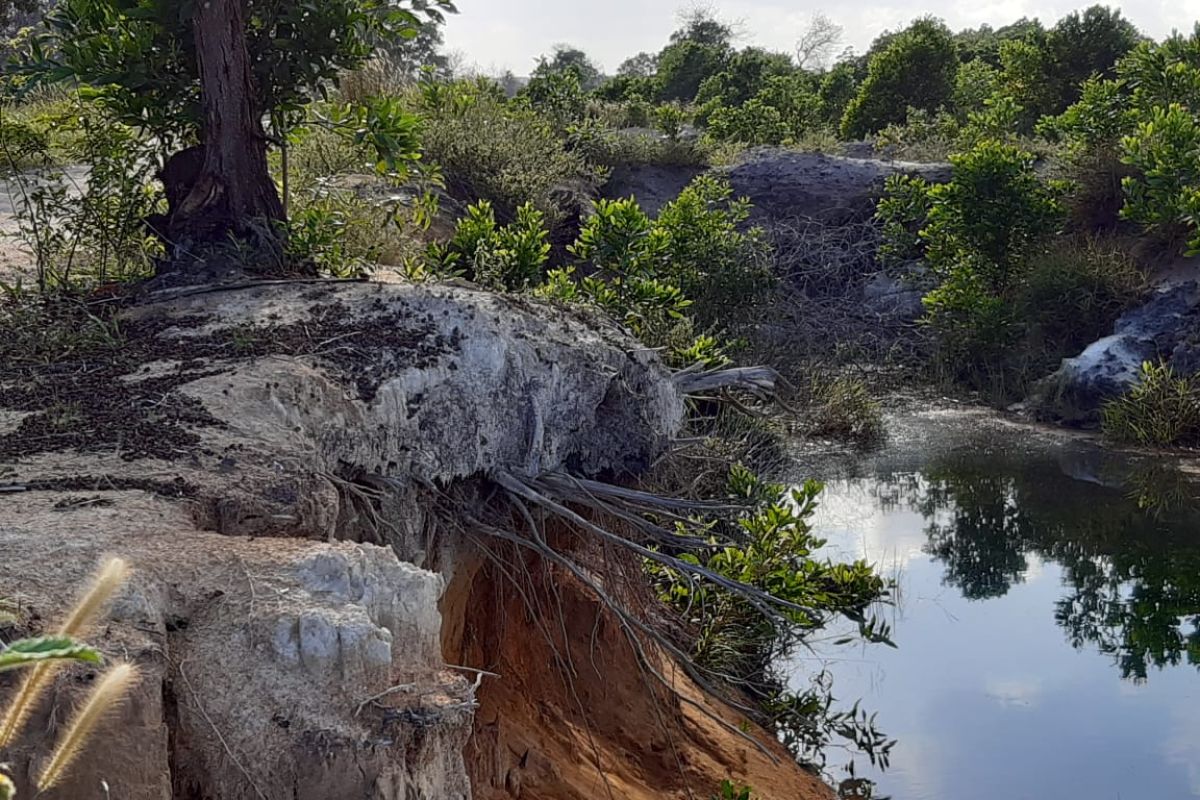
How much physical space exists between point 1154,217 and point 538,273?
9.06m

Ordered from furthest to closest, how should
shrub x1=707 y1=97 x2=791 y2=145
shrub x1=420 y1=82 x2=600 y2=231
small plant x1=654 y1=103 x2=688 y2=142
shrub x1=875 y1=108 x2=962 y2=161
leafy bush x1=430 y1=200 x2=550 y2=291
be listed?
1. shrub x1=707 y1=97 x2=791 y2=145
2. small plant x1=654 y1=103 x2=688 y2=142
3. shrub x1=875 y1=108 x2=962 y2=161
4. shrub x1=420 y1=82 x2=600 y2=231
5. leafy bush x1=430 y1=200 x2=550 y2=291

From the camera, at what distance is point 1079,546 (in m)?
9.86

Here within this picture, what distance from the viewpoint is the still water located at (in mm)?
6805

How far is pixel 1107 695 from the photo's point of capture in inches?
294

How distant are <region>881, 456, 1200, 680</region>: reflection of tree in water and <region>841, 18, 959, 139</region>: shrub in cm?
1089

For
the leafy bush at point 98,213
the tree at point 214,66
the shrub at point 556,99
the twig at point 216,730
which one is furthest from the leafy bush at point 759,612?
the shrub at point 556,99

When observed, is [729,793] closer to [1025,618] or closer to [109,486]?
[109,486]

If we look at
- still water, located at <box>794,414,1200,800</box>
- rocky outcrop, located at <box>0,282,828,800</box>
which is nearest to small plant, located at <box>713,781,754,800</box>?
rocky outcrop, located at <box>0,282,828,800</box>

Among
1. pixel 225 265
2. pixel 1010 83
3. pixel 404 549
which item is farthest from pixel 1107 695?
pixel 1010 83

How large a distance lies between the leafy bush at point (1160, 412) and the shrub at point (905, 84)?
394 inches

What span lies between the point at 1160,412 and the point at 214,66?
954 cm

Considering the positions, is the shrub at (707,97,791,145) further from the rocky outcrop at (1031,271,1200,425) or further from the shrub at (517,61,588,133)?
the rocky outcrop at (1031,271,1200,425)

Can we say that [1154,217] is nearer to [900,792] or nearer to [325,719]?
[900,792]

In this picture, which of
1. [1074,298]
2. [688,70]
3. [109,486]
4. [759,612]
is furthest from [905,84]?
[109,486]
